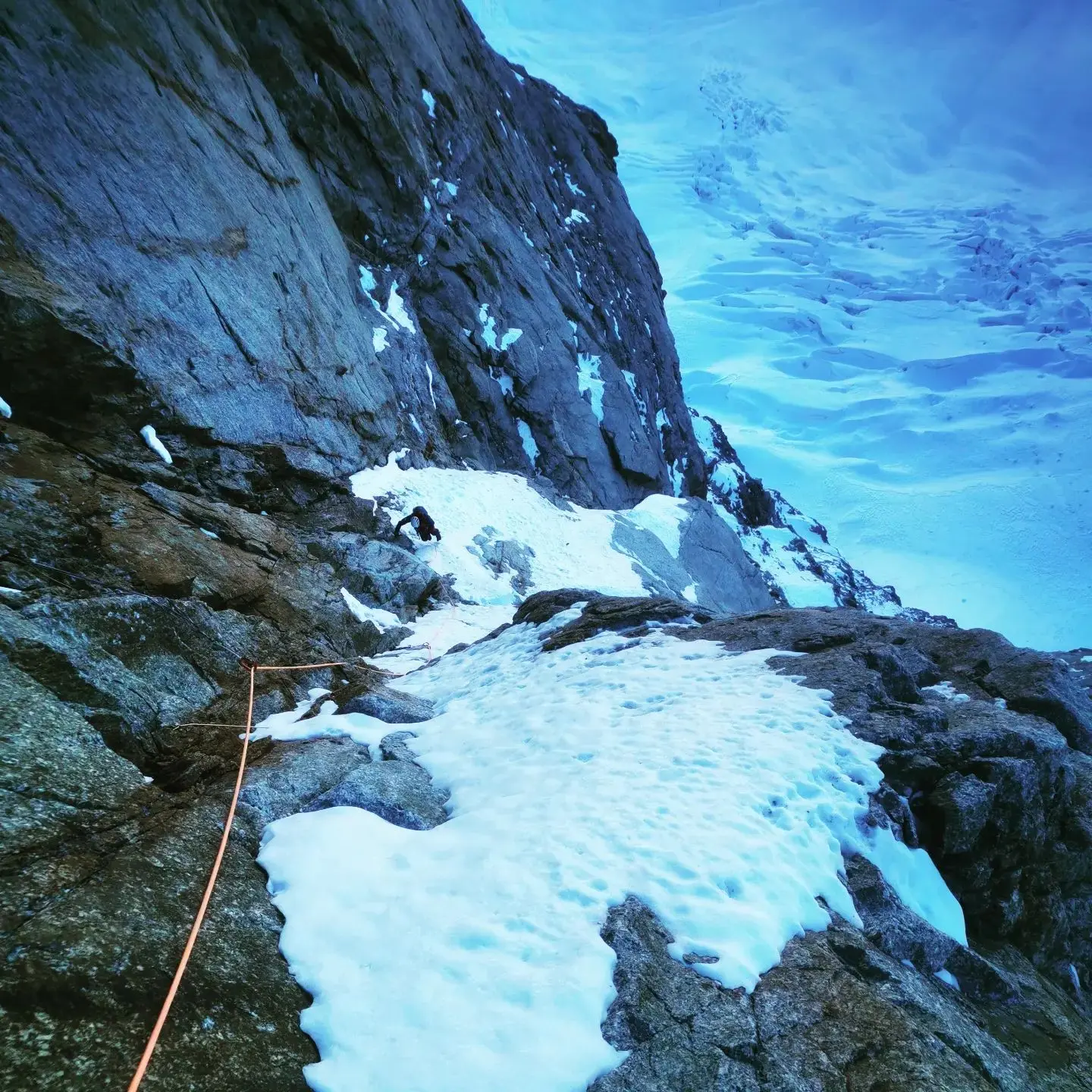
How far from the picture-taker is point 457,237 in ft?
86.7

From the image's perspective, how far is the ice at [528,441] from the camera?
27.4 m

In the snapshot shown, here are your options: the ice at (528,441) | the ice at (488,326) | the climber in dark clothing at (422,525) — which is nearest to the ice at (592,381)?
the ice at (528,441)

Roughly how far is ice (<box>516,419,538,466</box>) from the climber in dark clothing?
10434 millimetres

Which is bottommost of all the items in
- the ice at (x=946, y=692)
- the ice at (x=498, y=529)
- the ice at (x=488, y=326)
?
the ice at (x=946, y=692)

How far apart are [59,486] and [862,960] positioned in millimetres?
9503

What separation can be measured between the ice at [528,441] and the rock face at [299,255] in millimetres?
132

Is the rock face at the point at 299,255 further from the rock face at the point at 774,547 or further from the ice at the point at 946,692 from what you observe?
the rock face at the point at 774,547

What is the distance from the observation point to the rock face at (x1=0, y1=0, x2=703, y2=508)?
11.4 metres

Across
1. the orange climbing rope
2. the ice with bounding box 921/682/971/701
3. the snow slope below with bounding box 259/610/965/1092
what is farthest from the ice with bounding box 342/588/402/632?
the ice with bounding box 921/682/971/701

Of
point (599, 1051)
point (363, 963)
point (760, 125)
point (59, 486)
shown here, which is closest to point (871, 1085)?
point (599, 1051)

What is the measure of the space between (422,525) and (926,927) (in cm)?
1399

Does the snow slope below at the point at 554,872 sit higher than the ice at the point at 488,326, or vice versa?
the ice at the point at 488,326

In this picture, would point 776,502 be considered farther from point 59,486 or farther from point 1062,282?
point 1062,282

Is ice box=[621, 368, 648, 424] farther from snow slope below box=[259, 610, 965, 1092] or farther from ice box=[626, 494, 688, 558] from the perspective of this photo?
snow slope below box=[259, 610, 965, 1092]
